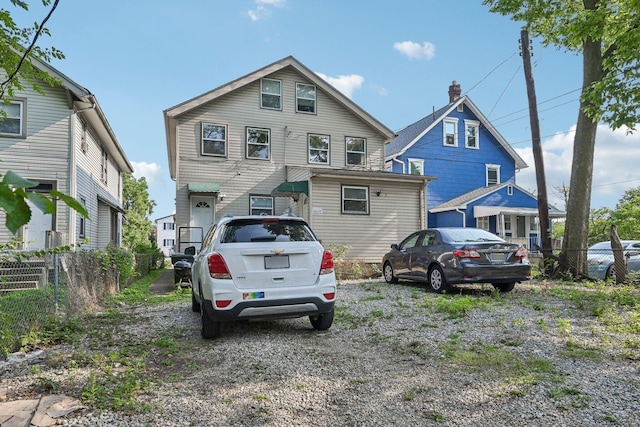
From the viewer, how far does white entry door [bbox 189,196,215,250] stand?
16.8 metres

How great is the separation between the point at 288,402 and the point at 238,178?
48.0ft

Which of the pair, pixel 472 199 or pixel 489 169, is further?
pixel 489 169

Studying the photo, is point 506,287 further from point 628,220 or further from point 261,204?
point 628,220

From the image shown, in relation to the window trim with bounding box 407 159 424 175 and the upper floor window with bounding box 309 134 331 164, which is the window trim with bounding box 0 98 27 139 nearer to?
the upper floor window with bounding box 309 134 331 164

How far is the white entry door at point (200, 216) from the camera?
16812 millimetres

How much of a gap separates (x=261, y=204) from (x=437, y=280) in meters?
10.0

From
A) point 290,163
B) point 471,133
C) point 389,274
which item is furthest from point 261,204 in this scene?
point 471,133

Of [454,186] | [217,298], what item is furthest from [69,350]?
[454,186]

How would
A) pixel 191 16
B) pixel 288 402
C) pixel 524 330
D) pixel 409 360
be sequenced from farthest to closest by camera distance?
1. pixel 191 16
2. pixel 524 330
3. pixel 409 360
4. pixel 288 402

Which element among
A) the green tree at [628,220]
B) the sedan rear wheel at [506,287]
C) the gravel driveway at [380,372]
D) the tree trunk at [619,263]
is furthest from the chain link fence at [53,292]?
the green tree at [628,220]

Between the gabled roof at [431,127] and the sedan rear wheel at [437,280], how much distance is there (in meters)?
16.3

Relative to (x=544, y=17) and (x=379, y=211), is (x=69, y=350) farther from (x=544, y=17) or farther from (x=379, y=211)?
(x=544, y=17)

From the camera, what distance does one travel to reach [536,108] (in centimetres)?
1384

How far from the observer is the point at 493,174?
27438 millimetres
